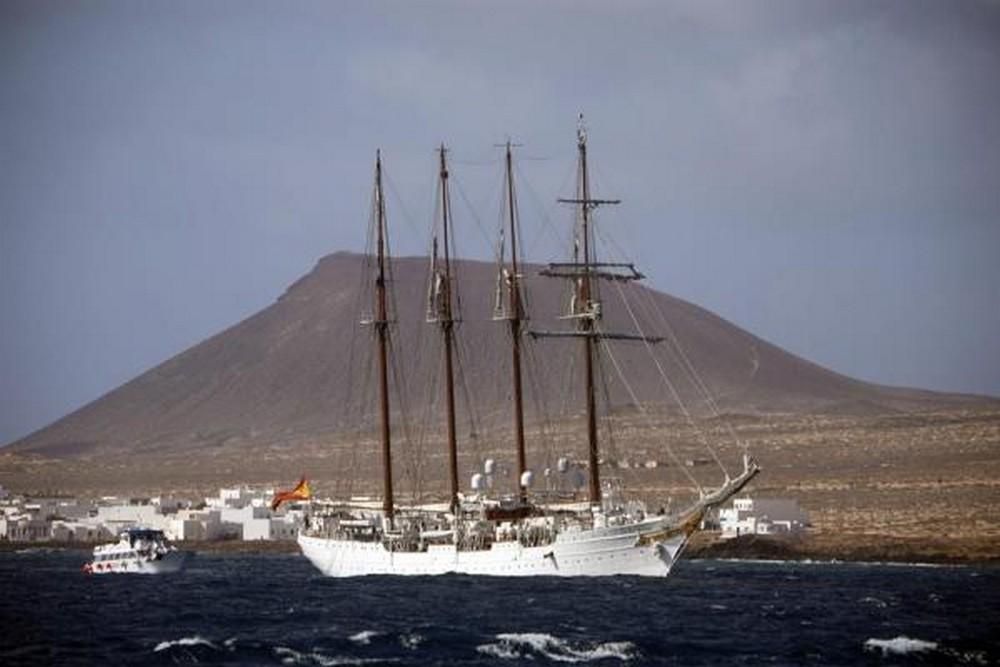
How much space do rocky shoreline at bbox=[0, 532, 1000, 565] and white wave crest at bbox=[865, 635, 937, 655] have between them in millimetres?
55251

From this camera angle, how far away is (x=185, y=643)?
198 ft

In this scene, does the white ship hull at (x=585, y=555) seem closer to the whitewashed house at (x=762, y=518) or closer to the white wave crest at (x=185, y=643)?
the white wave crest at (x=185, y=643)

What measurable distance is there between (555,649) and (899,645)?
1020cm

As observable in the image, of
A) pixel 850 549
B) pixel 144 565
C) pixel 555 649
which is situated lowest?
pixel 555 649

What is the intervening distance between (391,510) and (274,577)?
7172mm

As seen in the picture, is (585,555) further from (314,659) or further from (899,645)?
(314,659)

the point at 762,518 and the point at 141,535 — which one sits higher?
the point at 762,518

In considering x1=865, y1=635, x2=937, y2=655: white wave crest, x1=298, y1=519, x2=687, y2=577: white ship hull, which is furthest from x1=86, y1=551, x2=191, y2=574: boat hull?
x1=865, y1=635, x2=937, y2=655: white wave crest

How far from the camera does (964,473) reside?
16838 centimetres

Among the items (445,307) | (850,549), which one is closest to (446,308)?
(445,307)

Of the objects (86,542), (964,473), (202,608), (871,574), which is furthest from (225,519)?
(202,608)

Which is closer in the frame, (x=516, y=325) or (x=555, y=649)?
(x=555, y=649)

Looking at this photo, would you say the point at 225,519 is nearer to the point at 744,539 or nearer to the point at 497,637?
the point at 744,539

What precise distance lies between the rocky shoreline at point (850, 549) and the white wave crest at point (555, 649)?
58717 mm
